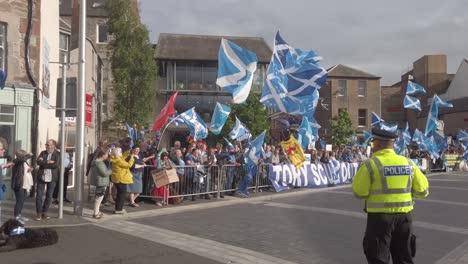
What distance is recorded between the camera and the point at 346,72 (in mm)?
46281

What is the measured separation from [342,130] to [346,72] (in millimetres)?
7739

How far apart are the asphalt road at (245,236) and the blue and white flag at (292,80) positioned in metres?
4.16

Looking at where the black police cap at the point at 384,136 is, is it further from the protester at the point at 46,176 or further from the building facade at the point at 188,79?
the building facade at the point at 188,79

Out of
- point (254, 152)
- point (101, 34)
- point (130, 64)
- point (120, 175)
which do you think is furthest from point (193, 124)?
point (101, 34)

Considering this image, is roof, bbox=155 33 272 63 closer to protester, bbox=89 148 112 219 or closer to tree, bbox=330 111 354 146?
tree, bbox=330 111 354 146

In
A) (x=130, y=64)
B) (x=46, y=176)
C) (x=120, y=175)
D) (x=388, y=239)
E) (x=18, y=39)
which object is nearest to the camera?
(x=388, y=239)

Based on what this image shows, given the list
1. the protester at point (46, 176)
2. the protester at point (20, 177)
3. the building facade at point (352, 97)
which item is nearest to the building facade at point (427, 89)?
the building facade at point (352, 97)

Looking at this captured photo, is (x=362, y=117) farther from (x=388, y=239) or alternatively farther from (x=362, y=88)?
(x=388, y=239)

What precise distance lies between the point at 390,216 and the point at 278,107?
36.1ft

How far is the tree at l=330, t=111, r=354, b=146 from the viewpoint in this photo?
136ft

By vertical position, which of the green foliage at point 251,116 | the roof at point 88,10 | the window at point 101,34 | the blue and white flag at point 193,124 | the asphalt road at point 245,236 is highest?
the roof at point 88,10

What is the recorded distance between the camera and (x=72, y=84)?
435 inches

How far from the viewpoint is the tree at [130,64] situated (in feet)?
77.8

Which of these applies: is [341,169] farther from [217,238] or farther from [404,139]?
[217,238]
